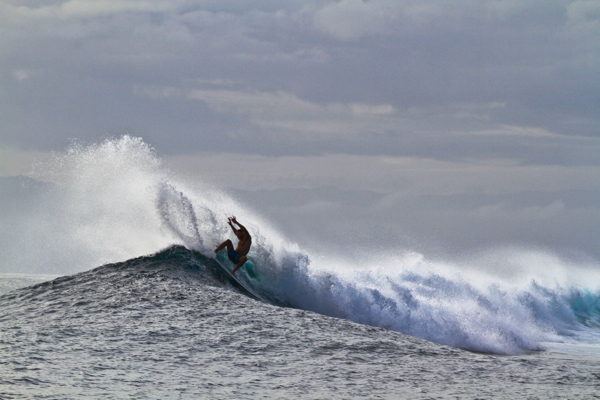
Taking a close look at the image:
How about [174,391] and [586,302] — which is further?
[586,302]

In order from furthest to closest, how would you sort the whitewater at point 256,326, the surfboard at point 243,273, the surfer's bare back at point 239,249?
the surfer's bare back at point 239,249 < the surfboard at point 243,273 < the whitewater at point 256,326

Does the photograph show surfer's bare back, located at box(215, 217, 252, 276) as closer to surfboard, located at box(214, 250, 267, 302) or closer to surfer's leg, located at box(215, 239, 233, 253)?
surfer's leg, located at box(215, 239, 233, 253)

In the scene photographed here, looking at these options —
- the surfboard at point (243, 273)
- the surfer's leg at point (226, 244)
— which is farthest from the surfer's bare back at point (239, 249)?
the surfboard at point (243, 273)

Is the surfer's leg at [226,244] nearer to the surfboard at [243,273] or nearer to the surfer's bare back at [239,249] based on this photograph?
the surfer's bare back at [239,249]

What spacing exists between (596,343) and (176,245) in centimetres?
1348

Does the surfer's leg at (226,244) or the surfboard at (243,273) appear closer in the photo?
the surfboard at (243,273)

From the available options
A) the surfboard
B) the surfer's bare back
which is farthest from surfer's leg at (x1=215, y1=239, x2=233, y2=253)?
the surfboard

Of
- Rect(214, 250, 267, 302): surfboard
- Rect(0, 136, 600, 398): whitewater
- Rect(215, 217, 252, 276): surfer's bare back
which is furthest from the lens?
Rect(215, 217, 252, 276): surfer's bare back

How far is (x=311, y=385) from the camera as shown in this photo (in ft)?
29.0

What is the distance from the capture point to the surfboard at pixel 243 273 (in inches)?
641

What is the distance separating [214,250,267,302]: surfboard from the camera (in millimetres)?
16281

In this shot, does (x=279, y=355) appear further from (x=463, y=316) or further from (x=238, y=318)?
(x=463, y=316)

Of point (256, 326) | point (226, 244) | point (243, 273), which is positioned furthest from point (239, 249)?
point (256, 326)

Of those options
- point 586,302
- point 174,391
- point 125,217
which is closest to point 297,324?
point 174,391
